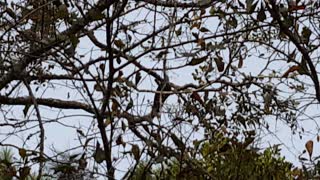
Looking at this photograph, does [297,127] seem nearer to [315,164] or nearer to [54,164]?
[315,164]

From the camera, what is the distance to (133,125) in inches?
75.7

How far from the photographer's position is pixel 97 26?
2.44 metres

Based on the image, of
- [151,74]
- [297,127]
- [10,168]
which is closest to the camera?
[10,168]

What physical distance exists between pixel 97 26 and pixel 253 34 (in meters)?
0.58

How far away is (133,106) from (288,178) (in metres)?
0.71

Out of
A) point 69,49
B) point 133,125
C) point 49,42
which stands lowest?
point 133,125

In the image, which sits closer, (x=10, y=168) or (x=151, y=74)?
(x=10, y=168)

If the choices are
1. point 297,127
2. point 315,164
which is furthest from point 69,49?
point 297,127

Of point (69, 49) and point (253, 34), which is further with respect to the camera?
point (253, 34)

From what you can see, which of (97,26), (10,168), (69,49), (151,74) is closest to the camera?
(69,49)

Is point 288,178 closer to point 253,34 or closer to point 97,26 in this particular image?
point 253,34

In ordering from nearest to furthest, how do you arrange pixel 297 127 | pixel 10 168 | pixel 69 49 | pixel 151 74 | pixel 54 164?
pixel 69 49, pixel 10 168, pixel 54 164, pixel 151 74, pixel 297 127

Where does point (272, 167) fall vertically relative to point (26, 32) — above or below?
below

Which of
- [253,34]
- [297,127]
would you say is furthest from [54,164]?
[297,127]
